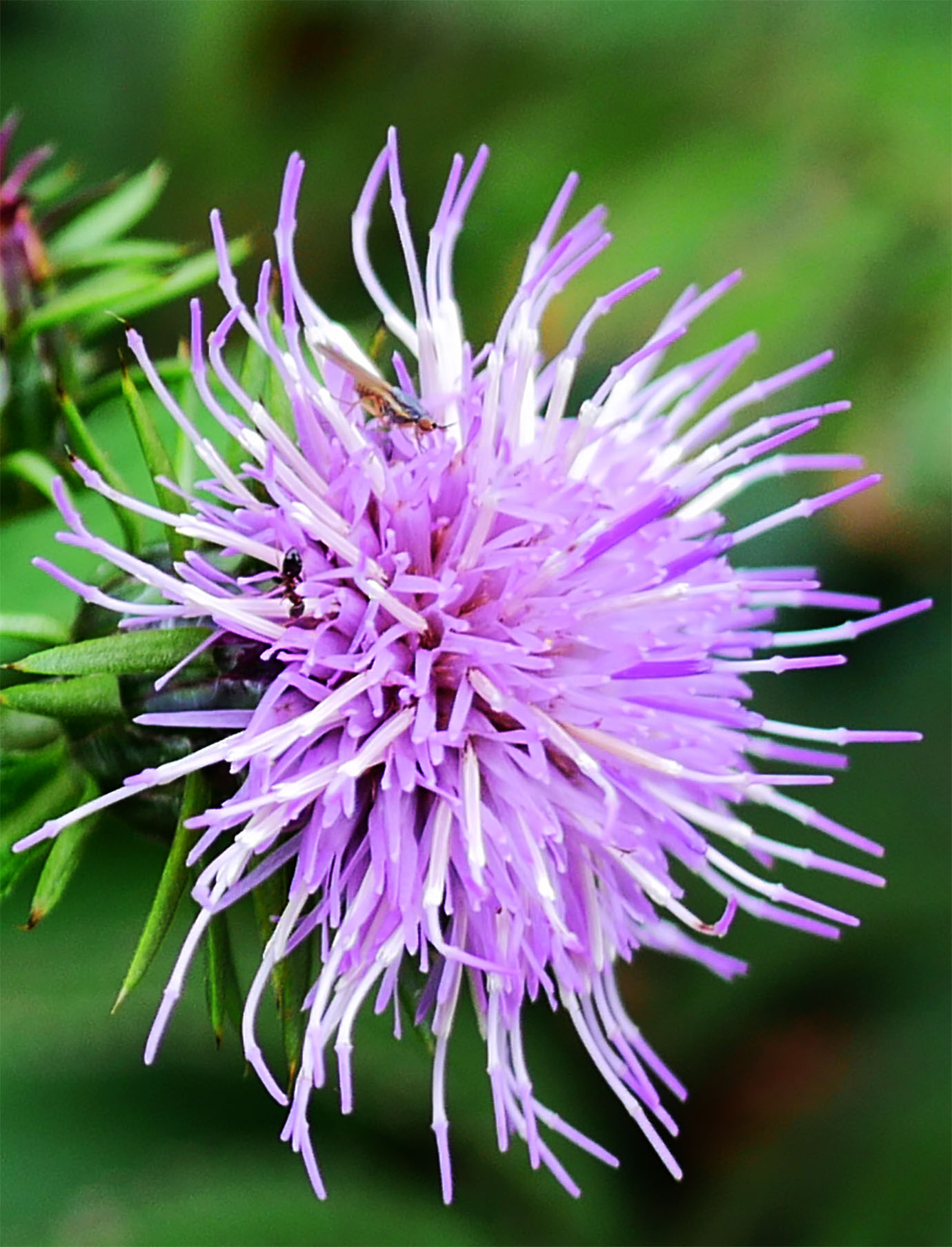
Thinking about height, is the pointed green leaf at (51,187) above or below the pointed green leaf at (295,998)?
above

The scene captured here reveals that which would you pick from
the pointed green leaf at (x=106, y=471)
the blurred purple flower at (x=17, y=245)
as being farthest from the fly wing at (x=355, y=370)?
the blurred purple flower at (x=17, y=245)

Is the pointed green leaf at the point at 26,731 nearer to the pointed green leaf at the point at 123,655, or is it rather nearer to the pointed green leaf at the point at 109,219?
the pointed green leaf at the point at 123,655

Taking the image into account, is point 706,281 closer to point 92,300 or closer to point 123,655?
point 92,300

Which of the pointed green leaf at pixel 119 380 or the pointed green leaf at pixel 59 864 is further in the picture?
the pointed green leaf at pixel 119 380

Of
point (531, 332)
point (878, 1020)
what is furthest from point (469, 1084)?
point (531, 332)

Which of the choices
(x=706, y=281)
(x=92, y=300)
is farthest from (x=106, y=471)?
(x=706, y=281)

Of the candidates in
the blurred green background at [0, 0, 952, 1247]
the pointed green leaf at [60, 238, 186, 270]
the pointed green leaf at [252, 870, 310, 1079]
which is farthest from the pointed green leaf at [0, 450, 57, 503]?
the blurred green background at [0, 0, 952, 1247]

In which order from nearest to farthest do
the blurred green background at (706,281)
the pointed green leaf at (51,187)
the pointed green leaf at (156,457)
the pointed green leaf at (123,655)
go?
the pointed green leaf at (123,655) < the pointed green leaf at (156,457) < the pointed green leaf at (51,187) < the blurred green background at (706,281)
